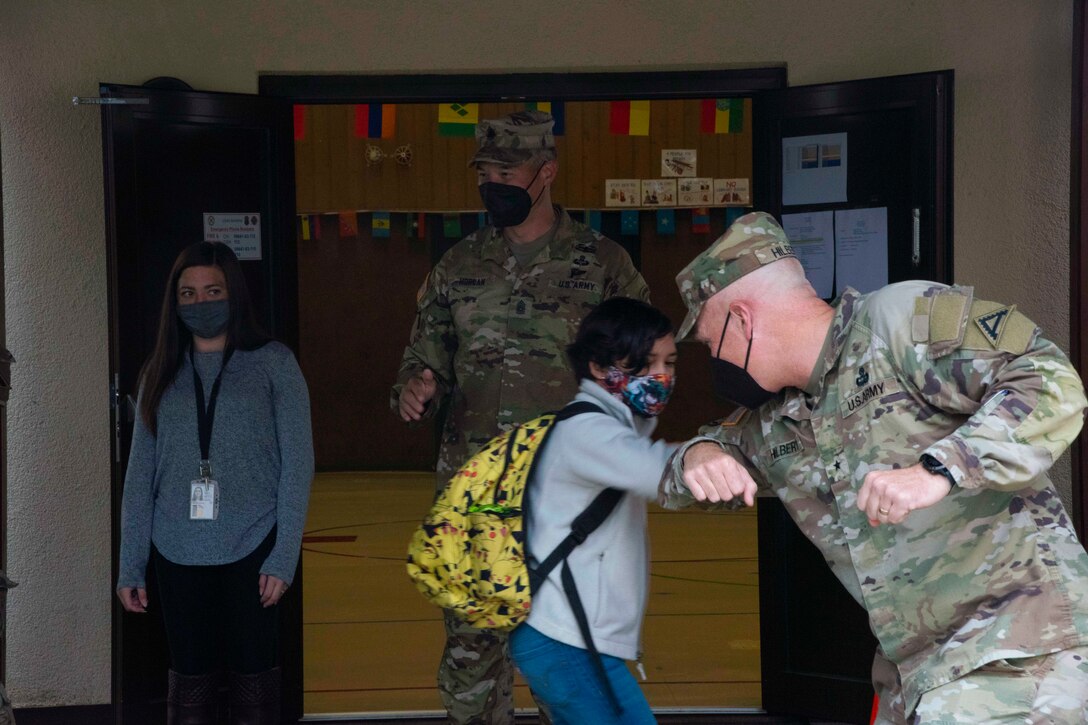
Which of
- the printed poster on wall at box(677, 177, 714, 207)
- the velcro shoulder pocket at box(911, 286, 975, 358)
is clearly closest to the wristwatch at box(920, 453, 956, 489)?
the velcro shoulder pocket at box(911, 286, 975, 358)

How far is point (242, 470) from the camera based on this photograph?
136 inches

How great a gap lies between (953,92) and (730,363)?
92.5 inches

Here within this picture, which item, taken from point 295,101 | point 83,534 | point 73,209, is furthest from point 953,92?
point 83,534

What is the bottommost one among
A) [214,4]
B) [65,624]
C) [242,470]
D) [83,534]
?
[65,624]

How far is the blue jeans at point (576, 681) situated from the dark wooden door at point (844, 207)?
1788 millimetres

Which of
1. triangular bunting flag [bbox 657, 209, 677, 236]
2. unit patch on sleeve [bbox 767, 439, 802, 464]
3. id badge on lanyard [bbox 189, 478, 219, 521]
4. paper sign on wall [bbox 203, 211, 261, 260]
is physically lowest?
id badge on lanyard [bbox 189, 478, 219, 521]

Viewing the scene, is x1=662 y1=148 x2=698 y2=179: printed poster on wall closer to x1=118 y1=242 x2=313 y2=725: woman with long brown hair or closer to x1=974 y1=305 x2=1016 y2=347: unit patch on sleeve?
x1=118 y1=242 x2=313 y2=725: woman with long brown hair

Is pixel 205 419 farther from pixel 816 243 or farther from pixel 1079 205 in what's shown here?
pixel 1079 205

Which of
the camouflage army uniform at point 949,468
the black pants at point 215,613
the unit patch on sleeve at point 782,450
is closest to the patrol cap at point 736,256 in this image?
the camouflage army uniform at point 949,468

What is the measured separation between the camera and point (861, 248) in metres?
4.20

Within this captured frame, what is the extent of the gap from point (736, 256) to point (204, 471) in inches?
74.3

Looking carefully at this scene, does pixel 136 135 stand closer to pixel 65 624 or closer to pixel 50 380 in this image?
pixel 50 380

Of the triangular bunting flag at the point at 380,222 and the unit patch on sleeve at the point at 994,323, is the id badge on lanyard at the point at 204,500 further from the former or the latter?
the triangular bunting flag at the point at 380,222

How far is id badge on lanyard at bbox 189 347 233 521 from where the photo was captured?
3.40 meters
